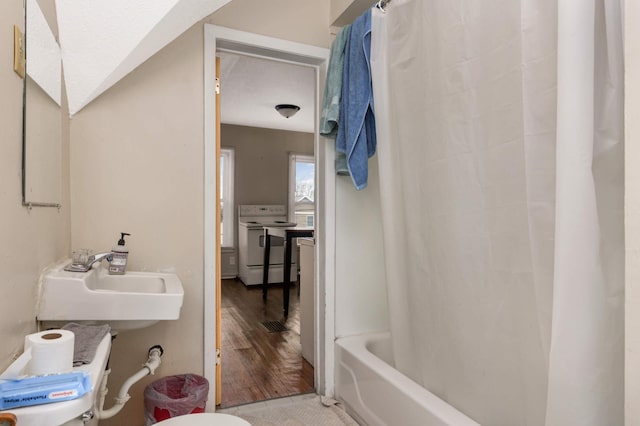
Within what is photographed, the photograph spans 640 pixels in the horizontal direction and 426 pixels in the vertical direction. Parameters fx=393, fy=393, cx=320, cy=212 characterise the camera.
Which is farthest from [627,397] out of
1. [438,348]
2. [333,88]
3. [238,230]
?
[238,230]

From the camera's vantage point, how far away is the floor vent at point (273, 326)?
11.2 feet

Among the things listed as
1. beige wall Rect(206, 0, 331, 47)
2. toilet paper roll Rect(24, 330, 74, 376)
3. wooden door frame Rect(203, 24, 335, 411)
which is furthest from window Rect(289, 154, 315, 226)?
toilet paper roll Rect(24, 330, 74, 376)

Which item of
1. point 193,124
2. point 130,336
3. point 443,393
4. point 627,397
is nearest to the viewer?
point 627,397

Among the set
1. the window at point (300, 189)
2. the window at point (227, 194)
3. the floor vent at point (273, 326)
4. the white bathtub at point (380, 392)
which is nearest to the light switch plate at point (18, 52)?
the white bathtub at point (380, 392)

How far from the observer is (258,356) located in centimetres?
279

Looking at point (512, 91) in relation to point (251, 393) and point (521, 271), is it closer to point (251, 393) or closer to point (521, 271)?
point (521, 271)

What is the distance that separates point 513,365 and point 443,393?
15.1 inches

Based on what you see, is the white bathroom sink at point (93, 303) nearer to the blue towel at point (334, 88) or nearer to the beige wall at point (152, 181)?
the beige wall at point (152, 181)

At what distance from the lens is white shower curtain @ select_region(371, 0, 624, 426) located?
38.3 inches

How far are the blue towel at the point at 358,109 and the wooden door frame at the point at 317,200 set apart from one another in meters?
0.29

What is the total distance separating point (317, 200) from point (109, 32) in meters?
1.25

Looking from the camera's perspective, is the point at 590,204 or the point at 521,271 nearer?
the point at 590,204

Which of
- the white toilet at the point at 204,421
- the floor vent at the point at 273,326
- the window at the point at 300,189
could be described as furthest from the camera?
the window at the point at 300,189

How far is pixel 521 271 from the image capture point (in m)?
1.21
